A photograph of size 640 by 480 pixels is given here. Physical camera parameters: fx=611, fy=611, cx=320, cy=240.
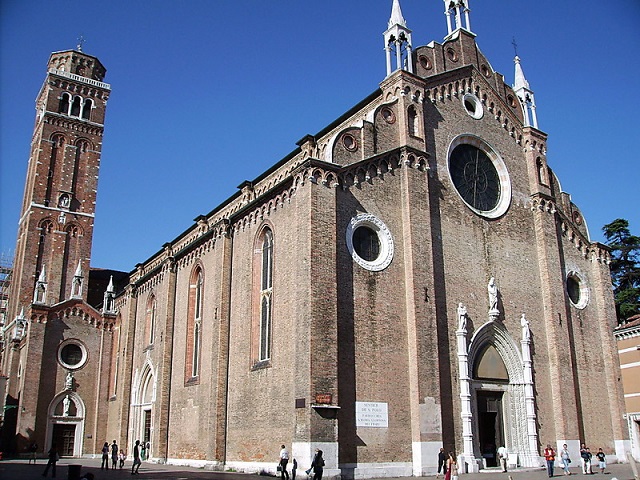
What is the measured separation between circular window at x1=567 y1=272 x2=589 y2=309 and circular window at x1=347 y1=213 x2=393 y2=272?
11.0 m

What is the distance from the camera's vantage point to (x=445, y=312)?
22.0 meters

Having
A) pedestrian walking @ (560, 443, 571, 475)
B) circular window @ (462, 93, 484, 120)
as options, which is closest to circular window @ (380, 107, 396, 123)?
circular window @ (462, 93, 484, 120)

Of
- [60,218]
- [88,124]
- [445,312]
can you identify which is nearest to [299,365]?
[445,312]

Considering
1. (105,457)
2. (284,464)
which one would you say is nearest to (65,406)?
(105,457)

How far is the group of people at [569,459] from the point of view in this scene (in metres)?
20.5

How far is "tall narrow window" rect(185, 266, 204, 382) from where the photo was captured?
27.9 metres

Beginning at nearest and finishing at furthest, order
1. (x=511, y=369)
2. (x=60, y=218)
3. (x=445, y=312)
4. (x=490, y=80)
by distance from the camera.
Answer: (x=445, y=312) < (x=511, y=369) < (x=490, y=80) < (x=60, y=218)

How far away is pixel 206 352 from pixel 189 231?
925 cm

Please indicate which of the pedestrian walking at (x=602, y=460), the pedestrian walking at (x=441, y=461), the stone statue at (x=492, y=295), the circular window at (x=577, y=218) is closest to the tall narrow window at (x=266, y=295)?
the pedestrian walking at (x=441, y=461)

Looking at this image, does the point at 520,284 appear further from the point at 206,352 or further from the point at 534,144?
the point at 206,352

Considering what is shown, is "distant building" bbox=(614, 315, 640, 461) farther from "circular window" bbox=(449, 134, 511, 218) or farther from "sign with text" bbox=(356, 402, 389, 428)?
"sign with text" bbox=(356, 402, 389, 428)

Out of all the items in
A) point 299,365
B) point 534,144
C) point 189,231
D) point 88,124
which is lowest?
point 299,365

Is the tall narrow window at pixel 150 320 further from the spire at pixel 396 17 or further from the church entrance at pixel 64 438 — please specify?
the spire at pixel 396 17

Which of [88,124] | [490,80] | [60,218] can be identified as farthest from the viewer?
[88,124]
